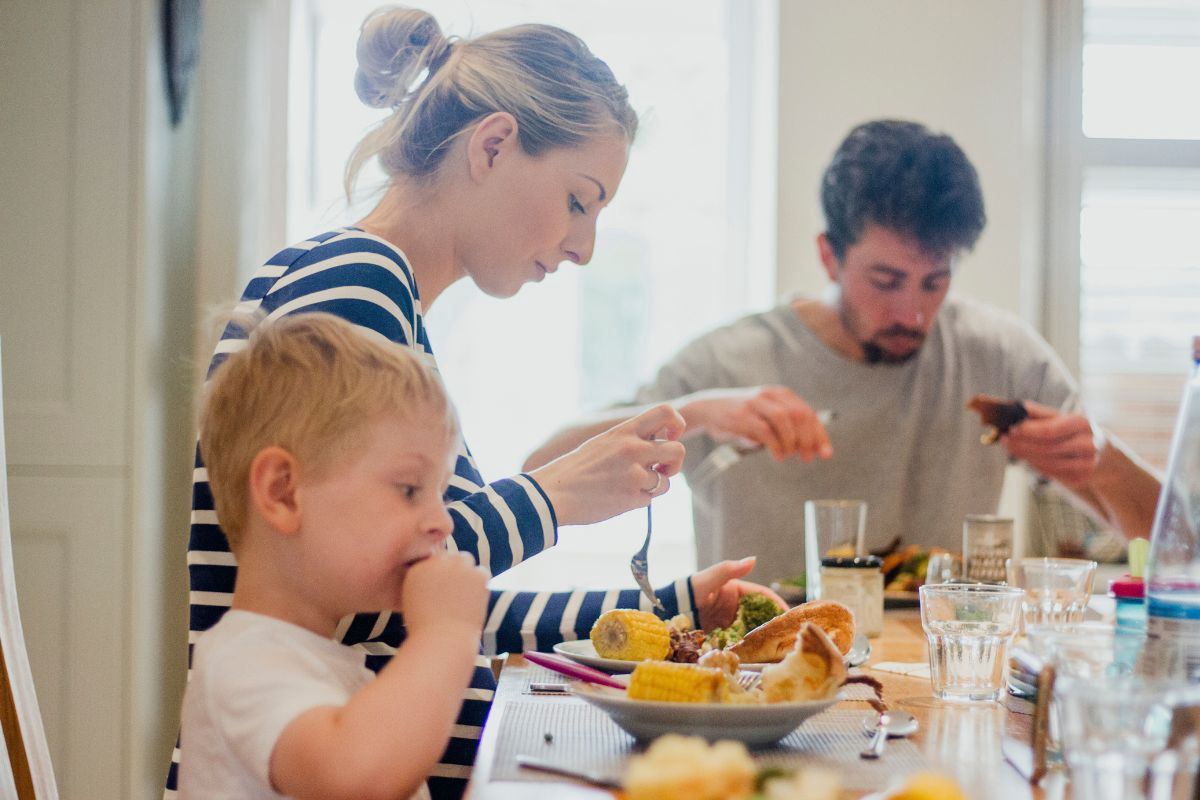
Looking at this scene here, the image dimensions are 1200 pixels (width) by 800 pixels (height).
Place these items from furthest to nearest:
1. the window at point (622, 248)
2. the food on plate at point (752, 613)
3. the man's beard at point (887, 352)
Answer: the window at point (622, 248) → the man's beard at point (887, 352) → the food on plate at point (752, 613)

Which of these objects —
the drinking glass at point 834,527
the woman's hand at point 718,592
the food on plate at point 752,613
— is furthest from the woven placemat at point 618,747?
the drinking glass at point 834,527

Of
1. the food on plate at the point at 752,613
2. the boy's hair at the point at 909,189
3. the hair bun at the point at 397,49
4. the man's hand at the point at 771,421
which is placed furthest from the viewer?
the boy's hair at the point at 909,189

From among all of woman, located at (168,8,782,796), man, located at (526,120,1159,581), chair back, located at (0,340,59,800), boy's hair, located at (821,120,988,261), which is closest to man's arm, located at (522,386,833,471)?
man, located at (526,120,1159,581)

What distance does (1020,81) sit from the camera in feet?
10.9

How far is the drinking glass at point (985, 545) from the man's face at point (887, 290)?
79 centimetres

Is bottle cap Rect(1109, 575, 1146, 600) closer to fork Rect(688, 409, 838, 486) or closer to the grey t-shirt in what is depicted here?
fork Rect(688, 409, 838, 486)

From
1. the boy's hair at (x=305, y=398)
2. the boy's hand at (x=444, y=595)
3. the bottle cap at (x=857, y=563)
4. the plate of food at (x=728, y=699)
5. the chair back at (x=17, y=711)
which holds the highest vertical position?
the boy's hair at (x=305, y=398)

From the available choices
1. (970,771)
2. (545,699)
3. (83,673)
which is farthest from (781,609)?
(83,673)

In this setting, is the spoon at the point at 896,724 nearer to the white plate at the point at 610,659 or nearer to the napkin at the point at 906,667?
the white plate at the point at 610,659

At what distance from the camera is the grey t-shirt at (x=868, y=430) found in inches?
104

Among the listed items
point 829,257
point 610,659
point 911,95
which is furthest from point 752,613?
point 911,95

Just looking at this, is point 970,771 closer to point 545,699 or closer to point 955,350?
point 545,699

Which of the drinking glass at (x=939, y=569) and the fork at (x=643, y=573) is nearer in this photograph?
the fork at (x=643, y=573)

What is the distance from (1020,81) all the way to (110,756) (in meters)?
2.80
